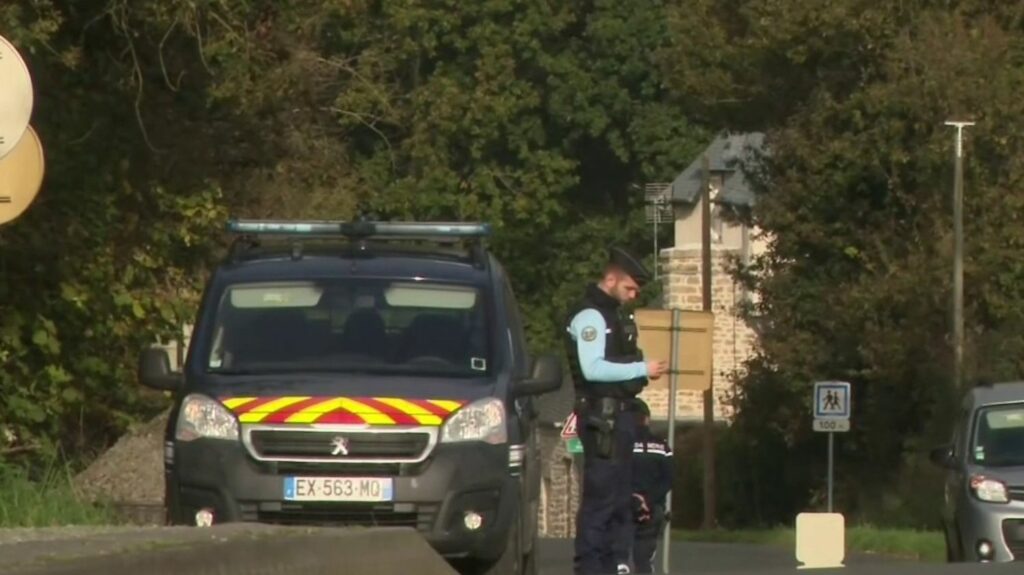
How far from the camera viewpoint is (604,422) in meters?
13.5

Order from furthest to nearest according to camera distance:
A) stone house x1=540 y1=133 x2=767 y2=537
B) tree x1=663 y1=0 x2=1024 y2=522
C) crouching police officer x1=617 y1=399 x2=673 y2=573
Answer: stone house x1=540 y1=133 x2=767 y2=537, tree x1=663 y1=0 x2=1024 y2=522, crouching police officer x1=617 y1=399 x2=673 y2=573

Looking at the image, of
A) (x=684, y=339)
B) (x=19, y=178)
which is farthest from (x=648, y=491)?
(x=684, y=339)

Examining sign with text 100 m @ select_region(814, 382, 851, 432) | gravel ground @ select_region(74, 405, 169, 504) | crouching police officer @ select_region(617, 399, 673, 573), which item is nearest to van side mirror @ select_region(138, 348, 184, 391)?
crouching police officer @ select_region(617, 399, 673, 573)

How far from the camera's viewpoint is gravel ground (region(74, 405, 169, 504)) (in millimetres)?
19766

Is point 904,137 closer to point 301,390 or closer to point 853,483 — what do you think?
point 853,483

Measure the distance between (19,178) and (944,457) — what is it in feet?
30.0

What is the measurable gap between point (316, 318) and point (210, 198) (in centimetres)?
911

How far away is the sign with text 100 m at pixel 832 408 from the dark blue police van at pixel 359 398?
25880 millimetres

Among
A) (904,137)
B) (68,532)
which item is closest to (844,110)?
(904,137)

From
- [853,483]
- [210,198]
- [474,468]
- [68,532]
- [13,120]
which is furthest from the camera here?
[853,483]

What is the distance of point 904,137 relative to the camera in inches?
1854

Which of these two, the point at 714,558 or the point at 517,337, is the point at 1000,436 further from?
the point at 714,558

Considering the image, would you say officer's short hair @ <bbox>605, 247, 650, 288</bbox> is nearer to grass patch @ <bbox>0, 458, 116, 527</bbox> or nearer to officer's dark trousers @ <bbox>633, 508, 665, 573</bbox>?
officer's dark trousers @ <bbox>633, 508, 665, 573</bbox>

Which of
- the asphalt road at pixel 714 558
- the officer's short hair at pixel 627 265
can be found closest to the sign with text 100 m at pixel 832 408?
the asphalt road at pixel 714 558
